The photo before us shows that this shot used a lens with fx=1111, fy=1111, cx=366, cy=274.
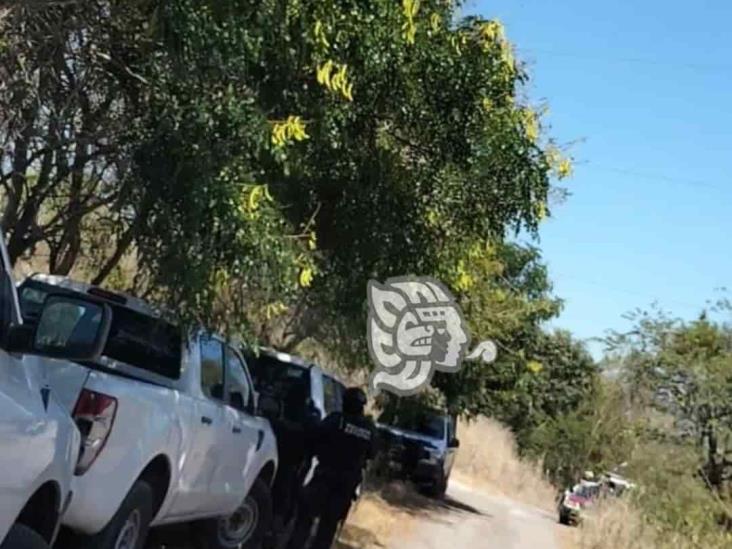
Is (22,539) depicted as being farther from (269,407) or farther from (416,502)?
(416,502)

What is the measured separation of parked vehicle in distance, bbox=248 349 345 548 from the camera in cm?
1126

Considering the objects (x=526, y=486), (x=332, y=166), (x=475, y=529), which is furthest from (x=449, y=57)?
(x=526, y=486)

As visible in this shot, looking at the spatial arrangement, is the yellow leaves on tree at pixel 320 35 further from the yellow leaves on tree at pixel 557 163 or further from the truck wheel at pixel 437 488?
the truck wheel at pixel 437 488

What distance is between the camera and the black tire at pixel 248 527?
9258mm

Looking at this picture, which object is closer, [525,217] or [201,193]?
[201,193]

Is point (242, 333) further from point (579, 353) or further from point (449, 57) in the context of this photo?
point (579, 353)

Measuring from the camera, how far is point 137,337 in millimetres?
7566

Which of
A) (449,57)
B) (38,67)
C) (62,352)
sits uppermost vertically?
(449,57)

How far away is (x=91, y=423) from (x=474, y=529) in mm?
15098

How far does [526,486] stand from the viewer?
135 feet

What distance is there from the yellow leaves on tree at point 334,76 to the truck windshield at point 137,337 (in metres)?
2.00

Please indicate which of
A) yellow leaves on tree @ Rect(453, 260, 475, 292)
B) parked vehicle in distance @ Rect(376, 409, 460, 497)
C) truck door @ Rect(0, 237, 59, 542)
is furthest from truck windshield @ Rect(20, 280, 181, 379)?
parked vehicle in distance @ Rect(376, 409, 460, 497)

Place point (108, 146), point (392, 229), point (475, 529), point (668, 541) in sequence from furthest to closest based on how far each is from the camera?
point (475, 529)
point (668, 541)
point (392, 229)
point (108, 146)

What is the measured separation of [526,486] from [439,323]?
2454cm
